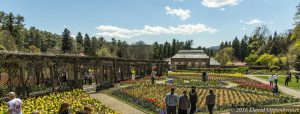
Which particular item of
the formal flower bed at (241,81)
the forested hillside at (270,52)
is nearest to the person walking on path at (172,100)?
the formal flower bed at (241,81)

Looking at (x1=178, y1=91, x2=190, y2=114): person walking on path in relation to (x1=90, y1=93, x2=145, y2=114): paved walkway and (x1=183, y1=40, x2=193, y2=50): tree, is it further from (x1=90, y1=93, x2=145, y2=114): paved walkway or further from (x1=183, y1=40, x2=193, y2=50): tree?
(x1=183, y1=40, x2=193, y2=50): tree

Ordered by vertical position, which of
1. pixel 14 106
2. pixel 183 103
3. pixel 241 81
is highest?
pixel 14 106

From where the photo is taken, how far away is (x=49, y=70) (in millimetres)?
21969

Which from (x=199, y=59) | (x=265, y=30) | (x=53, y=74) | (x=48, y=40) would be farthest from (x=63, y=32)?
(x=53, y=74)

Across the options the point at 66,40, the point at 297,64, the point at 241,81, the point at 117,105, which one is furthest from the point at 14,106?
the point at 66,40

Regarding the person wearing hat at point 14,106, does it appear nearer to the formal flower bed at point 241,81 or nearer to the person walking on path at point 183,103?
the person walking on path at point 183,103

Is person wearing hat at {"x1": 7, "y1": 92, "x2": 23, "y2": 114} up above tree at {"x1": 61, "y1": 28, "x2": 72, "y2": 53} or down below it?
below

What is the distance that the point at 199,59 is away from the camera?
81.7 meters

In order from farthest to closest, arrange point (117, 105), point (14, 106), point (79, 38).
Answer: point (79, 38)
point (117, 105)
point (14, 106)

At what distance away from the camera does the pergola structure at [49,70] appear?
17.1 m

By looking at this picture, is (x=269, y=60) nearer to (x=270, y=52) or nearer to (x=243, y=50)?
Result: (x=270, y=52)

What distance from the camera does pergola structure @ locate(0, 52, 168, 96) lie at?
17147 millimetres

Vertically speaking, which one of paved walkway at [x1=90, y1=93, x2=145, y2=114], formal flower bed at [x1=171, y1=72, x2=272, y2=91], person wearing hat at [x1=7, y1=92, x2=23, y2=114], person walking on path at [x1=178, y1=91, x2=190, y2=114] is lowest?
formal flower bed at [x1=171, y1=72, x2=272, y2=91]

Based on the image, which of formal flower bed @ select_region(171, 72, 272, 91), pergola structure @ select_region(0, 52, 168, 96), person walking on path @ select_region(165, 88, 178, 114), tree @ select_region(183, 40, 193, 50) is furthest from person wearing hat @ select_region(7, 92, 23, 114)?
tree @ select_region(183, 40, 193, 50)
